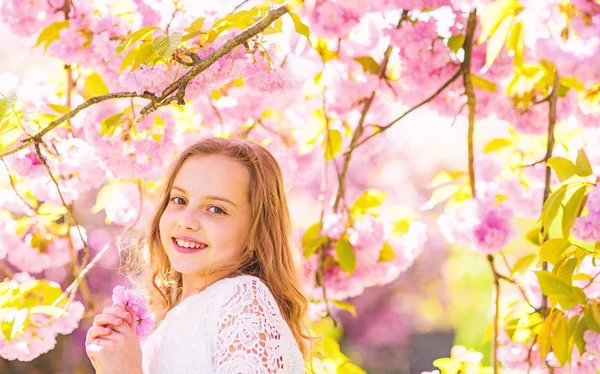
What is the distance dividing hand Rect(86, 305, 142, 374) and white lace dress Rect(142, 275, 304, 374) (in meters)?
0.08

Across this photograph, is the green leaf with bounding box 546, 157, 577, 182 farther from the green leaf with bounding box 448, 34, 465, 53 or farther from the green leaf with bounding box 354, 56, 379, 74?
the green leaf with bounding box 354, 56, 379, 74

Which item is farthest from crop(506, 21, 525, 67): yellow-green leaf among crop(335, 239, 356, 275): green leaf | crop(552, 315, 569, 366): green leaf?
crop(335, 239, 356, 275): green leaf

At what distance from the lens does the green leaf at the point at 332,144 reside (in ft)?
8.60

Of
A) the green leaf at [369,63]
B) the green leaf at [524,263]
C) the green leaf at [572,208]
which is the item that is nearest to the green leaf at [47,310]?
the green leaf at [369,63]

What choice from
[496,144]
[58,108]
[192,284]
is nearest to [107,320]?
[192,284]

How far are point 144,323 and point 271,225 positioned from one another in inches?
13.6

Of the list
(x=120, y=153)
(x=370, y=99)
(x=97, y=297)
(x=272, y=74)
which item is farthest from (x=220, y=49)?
(x=97, y=297)

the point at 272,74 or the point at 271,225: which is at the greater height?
the point at 272,74

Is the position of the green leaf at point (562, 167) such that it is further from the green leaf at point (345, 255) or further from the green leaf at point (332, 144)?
the green leaf at point (332, 144)

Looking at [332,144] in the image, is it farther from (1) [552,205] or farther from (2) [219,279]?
(1) [552,205]

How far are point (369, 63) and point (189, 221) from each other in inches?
40.6

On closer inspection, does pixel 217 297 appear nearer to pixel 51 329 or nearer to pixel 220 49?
pixel 220 49

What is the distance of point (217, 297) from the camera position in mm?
1591

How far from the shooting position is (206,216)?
1.68 meters
